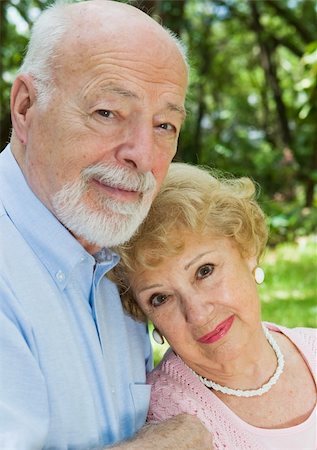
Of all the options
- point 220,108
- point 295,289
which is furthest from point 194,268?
point 220,108

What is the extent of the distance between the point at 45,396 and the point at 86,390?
0.49ft

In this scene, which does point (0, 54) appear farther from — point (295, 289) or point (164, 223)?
point (164, 223)

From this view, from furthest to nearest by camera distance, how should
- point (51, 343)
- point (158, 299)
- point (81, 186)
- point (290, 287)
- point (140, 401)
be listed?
point (290, 287) → point (158, 299) → point (140, 401) → point (81, 186) → point (51, 343)

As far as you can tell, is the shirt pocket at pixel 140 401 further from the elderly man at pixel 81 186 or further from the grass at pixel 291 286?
the grass at pixel 291 286

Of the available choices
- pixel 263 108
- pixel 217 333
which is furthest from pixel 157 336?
pixel 263 108

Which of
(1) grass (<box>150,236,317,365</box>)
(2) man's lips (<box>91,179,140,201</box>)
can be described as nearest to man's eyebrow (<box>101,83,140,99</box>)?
(2) man's lips (<box>91,179,140,201</box>)

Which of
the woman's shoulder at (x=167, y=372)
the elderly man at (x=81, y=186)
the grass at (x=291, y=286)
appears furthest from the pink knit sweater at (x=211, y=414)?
the grass at (x=291, y=286)

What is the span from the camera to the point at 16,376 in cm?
158

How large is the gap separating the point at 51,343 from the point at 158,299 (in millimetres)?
527

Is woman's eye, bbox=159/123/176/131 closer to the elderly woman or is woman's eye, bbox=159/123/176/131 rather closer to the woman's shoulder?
the elderly woman

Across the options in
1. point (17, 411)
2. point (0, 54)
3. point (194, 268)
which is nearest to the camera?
point (17, 411)

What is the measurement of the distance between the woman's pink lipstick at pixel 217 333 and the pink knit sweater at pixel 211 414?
171 mm

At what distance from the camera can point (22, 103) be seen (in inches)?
75.6

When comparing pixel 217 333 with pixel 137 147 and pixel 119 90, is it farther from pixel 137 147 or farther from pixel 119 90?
pixel 119 90
